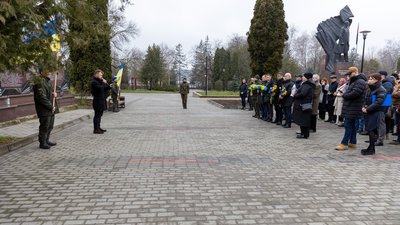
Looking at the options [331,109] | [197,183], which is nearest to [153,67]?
[331,109]

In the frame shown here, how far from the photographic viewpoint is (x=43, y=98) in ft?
25.3

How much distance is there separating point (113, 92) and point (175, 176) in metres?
13.2

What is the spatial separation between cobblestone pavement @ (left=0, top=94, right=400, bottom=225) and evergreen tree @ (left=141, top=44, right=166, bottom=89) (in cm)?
5588

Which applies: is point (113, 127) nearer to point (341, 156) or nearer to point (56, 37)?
point (56, 37)

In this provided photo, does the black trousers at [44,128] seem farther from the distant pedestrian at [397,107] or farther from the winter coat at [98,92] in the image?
the distant pedestrian at [397,107]

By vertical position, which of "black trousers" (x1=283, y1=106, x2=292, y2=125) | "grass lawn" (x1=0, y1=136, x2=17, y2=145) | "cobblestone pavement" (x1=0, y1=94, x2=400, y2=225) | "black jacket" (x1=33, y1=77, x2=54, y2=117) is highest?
"black jacket" (x1=33, y1=77, x2=54, y2=117)

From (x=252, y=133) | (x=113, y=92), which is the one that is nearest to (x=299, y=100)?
(x=252, y=133)

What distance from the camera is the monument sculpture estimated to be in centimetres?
2312

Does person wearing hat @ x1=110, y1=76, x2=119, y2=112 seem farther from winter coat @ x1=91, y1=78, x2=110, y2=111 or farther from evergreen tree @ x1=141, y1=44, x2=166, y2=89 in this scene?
evergreen tree @ x1=141, y1=44, x2=166, y2=89

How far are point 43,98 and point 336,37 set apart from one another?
21178 mm

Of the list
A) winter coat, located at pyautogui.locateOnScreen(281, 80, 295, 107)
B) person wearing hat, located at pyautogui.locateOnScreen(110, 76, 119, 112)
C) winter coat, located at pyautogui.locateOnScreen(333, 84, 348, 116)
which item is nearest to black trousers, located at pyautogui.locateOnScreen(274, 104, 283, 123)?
winter coat, located at pyautogui.locateOnScreen(281, 80, 295, 107)

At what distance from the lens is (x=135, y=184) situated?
16.9 feet

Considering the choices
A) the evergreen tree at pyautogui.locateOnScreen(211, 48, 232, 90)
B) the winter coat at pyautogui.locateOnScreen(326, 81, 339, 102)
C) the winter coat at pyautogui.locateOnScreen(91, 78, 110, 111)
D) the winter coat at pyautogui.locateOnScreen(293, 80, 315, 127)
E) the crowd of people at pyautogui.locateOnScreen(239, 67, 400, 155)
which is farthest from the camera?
the evergreen tree at pyautogui.locateOnScreen(211, 48, 232, 90)

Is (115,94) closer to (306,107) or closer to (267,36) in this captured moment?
(306,107)
